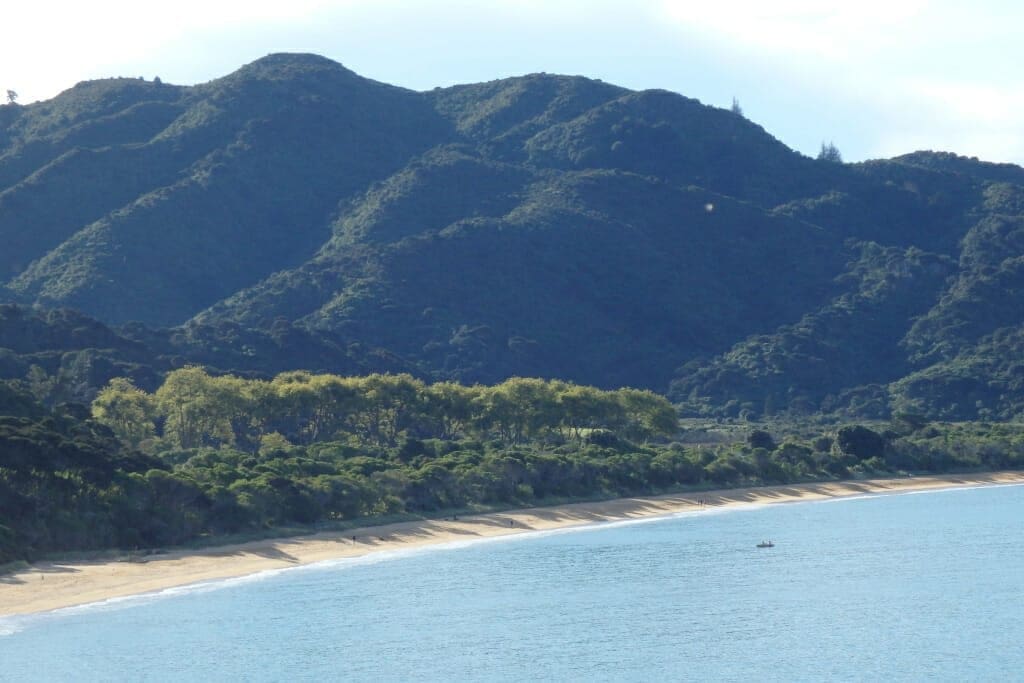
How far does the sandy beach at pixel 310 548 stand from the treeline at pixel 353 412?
56.7 ft

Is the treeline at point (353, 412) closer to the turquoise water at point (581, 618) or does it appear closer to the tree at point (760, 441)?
the tree at point (760, 441)

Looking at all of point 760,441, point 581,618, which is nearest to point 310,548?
point 581,618

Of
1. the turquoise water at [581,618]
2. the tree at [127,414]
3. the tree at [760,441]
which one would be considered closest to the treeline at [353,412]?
the tree at [127,414]

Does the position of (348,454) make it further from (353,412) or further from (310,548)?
(310,548)

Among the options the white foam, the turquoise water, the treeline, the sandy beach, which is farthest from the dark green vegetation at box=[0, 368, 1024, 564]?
the turquoise water

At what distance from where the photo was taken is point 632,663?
168ft

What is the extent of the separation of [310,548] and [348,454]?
24.6 metres

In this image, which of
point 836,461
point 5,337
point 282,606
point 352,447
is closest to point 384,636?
point 282,606

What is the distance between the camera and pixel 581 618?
2370 inches

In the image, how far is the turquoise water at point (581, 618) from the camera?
49812 mm

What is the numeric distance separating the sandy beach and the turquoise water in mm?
1688

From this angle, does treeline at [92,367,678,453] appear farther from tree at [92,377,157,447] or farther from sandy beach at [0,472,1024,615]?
sandy beach at [0,472,1024,615]

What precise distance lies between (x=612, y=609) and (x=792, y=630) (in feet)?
25.6

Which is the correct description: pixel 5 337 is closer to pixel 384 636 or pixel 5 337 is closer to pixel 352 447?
pixel 352 447
